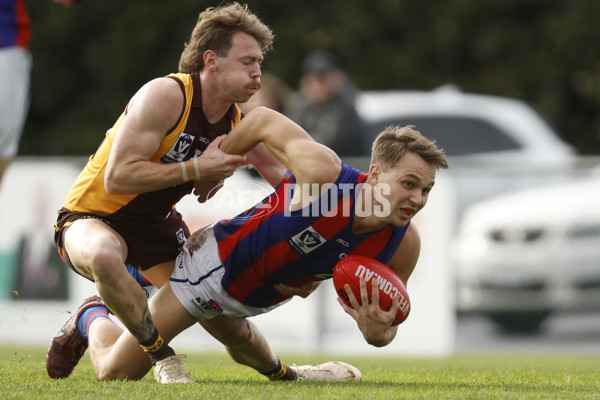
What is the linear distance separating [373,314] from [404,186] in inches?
23.7

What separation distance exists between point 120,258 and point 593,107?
13893 millimetres

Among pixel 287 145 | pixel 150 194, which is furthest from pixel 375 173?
pixel 150 194

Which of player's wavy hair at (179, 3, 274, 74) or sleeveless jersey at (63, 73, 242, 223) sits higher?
player's wavy hair at (179, 3, 274, 74)

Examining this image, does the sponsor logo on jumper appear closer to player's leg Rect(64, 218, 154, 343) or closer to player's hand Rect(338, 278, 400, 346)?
player's hand Rect(338, 278, 400, 346)

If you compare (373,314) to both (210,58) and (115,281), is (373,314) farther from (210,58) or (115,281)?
(210,58)

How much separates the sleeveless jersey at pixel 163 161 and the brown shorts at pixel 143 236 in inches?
1.0

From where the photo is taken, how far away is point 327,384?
5363 millimetres

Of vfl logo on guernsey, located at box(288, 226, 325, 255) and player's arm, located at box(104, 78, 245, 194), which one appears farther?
player's arm, located at box(104, 78, 245, 194)

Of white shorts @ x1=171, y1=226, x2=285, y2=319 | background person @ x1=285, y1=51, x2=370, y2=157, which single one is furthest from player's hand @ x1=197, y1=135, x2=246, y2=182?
background person @ x1=285, y1=51, x2=370, y2=157

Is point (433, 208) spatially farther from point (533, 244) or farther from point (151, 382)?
point (151, 382)

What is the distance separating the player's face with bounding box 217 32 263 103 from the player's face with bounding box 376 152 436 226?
906 millimetres

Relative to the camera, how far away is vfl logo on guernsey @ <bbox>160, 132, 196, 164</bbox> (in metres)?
5.57

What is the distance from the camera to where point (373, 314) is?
5.15 metres

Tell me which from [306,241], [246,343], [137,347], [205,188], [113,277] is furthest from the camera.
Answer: [205,188]
